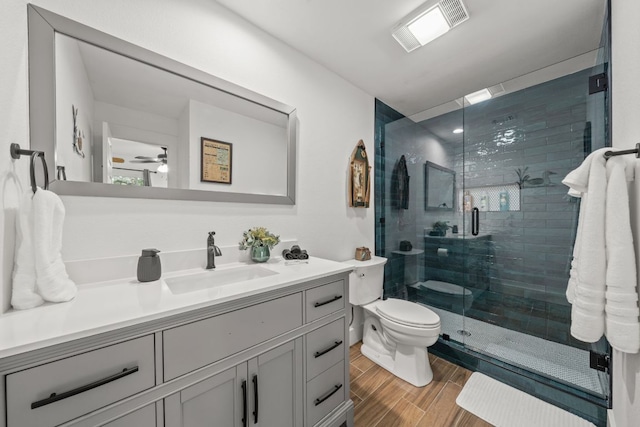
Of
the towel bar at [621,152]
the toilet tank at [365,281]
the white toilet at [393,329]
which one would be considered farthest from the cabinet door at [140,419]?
the towel bar at [621,152]

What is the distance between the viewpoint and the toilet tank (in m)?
2.05

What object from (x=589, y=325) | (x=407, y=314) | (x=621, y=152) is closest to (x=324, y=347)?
(x=407, y=314)

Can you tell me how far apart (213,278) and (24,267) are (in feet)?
2.18

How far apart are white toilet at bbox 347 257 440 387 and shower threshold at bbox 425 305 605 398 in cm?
62

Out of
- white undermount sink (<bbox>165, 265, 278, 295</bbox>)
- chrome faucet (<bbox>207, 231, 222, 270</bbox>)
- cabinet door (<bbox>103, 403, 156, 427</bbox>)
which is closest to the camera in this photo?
cabinet door (<bbox>103, 403, 156, 427</bbox>)

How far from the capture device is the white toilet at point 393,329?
1.75 meters

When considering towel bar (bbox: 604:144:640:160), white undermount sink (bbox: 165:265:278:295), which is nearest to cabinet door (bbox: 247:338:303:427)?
white undermount sink (bbox: 165:265:278:295)

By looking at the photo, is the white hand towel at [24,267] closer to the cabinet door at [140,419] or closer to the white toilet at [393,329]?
the cabinet door at [140,419]

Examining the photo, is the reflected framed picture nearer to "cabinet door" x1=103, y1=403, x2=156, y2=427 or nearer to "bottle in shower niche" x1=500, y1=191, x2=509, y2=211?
"cabinet door" x1=103, y1=403, x2=156, y2=427

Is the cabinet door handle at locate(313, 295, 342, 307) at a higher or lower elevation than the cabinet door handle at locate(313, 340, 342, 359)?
higher

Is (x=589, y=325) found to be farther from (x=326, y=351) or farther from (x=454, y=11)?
(x=454, y=11)

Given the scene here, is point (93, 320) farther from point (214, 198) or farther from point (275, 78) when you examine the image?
point (275, 78)

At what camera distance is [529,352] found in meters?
2.02

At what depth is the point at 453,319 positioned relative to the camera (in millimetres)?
2490
